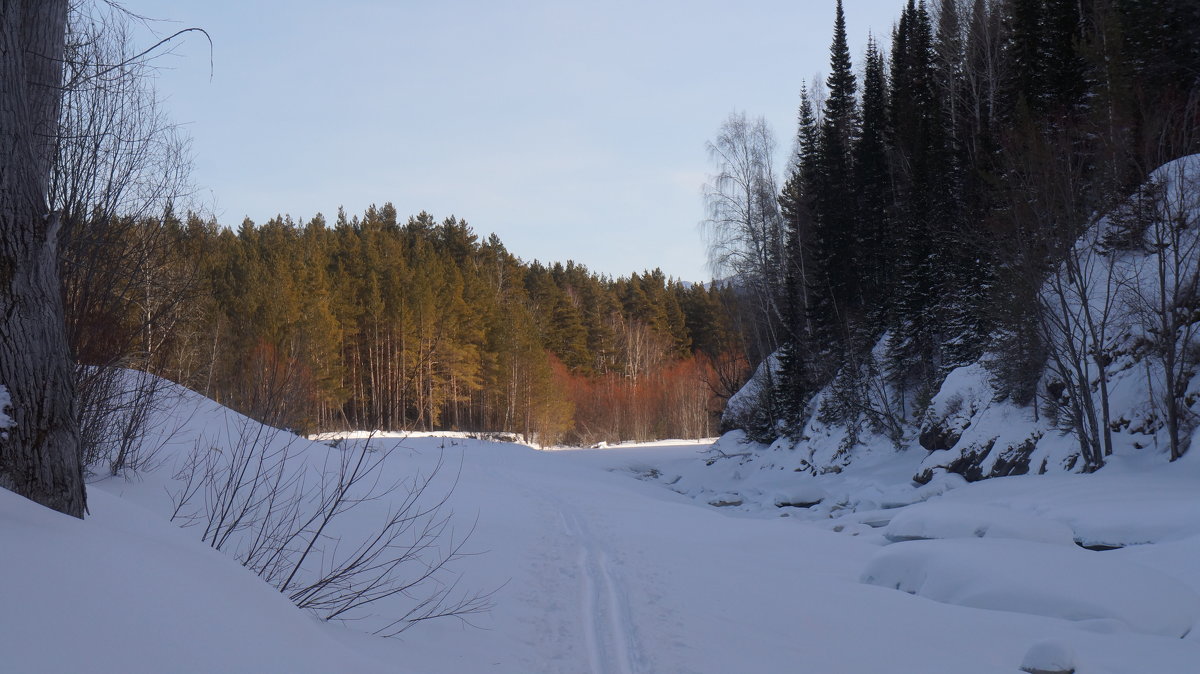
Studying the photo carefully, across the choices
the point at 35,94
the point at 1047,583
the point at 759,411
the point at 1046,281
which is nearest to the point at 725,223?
the point at 759,411

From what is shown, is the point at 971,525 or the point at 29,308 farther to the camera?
the point at 971,525

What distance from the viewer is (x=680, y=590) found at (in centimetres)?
844

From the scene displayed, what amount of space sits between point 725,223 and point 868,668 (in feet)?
80.7

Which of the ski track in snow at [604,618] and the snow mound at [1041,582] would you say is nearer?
the ski track in snow at [604,618]

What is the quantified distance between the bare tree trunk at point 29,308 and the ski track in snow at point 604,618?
3.85 metres

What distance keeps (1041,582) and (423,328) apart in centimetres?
2068

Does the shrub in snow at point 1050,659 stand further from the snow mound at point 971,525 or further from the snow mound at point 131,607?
the snow mound at point 131,607

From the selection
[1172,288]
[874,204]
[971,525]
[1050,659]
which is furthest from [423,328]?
[1050,659]

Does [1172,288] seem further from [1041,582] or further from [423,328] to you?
[423,328]

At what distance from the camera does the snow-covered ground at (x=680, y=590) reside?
2.97m

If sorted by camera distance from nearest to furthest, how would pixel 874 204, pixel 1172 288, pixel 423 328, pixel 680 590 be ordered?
pixel 680 590 < pixel 1172 288 < pixel 423 328 < pixel 874 204

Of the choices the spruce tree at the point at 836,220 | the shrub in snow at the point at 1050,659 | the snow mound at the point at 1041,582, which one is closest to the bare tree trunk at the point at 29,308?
the shrub in snow at the point at 1050,659

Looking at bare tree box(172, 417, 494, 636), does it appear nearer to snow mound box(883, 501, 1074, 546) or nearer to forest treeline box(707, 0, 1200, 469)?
snow mound box(883, 501, 1074, 546)

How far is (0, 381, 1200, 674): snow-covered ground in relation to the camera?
2.97 metres
